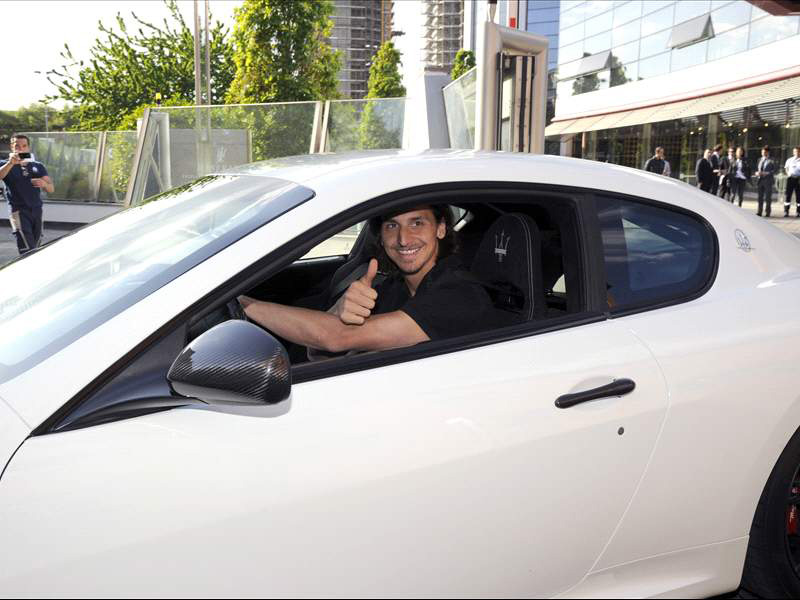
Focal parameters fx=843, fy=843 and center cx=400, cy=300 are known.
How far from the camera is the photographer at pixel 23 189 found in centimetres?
1041

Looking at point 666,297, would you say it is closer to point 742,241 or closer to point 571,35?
point 742,241

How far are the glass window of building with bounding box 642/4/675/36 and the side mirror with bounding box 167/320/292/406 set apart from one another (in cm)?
3767

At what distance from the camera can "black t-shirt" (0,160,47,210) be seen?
10414 millimetres

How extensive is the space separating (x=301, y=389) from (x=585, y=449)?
0.71 metres

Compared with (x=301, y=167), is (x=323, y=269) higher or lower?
lower

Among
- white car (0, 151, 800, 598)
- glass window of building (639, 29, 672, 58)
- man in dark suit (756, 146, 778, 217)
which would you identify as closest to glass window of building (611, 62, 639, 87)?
glass window of building (639, 29, 672, 58)

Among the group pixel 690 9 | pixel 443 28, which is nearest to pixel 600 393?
pixel 690 9

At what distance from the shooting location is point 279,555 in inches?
66.2

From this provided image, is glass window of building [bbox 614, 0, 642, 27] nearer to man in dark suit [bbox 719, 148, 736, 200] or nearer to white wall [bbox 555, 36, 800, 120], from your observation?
white wall [bbox 555, 36, 800, 120]

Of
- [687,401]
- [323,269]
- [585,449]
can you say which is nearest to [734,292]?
[687,401]

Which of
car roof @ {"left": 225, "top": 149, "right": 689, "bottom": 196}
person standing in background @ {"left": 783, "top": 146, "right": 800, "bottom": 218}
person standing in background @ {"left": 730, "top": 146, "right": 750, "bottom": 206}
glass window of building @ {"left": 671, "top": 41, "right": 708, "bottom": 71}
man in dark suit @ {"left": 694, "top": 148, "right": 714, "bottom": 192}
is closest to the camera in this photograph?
car roof @ {"left": 225, "top": 149, "right": 689, "bottom": 196}

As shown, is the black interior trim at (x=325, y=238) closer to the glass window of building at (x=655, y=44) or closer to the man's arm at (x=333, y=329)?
the man's arm at (x=333, y=329)

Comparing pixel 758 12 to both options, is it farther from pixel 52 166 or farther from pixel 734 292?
pixel 734 292

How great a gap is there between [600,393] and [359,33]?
176315 millimetres
